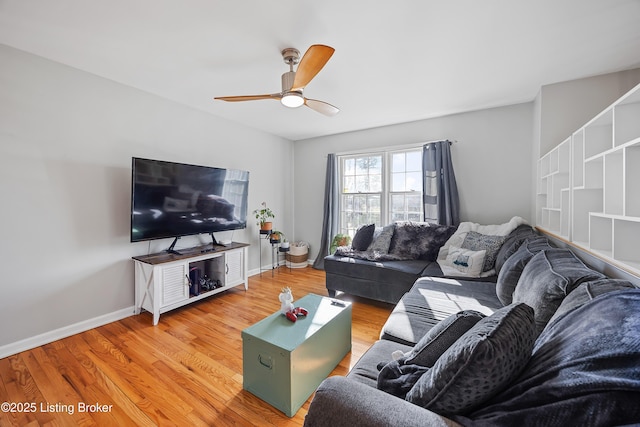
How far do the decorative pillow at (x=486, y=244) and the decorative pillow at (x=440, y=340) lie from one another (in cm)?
185

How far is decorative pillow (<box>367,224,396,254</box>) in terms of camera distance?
344cm

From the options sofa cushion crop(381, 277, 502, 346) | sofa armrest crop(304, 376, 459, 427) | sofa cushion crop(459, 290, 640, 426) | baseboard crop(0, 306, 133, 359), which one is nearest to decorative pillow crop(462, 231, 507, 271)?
sofa cushion crop(381, 277, 502, 346)

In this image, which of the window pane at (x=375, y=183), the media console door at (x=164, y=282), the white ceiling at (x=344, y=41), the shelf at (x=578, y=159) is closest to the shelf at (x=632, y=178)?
the shelf at (x=578, y=159)

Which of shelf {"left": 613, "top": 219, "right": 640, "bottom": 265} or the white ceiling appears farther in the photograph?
the white ceiling

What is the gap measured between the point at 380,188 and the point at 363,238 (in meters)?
1.07

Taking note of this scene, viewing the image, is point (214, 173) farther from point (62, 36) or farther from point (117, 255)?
point (62, 36)

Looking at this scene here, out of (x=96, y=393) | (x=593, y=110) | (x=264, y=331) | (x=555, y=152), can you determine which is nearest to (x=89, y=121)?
(x=96, y=393)

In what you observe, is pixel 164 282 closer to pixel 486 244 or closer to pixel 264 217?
pixel 264 217

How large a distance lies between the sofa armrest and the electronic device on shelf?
260 cm

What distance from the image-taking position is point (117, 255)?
2.73 meters

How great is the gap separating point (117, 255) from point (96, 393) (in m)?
1.45

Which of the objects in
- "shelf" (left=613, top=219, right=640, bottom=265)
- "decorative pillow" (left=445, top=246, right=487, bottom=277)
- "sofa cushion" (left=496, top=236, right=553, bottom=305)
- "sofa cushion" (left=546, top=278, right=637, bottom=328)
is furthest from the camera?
"decorative pillow" (left=445, top=246, right=487, bottom=277)

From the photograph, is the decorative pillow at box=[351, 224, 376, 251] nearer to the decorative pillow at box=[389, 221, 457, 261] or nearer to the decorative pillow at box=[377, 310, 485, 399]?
the decorative pillow at box=[389, 221, 457, 261]

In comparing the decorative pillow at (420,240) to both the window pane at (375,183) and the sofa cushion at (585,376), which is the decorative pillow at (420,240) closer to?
the window pane at (375,183)
